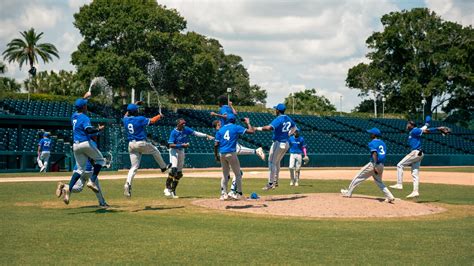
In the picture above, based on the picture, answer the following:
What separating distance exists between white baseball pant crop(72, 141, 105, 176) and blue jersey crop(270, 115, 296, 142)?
5.14m

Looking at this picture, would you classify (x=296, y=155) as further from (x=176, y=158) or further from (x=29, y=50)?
(x=29, y=50)

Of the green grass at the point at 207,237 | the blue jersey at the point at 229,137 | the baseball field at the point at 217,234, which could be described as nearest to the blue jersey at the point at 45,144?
the baseball field at the point at 217,234

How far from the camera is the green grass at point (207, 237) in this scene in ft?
29.4

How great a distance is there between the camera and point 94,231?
1137 cm

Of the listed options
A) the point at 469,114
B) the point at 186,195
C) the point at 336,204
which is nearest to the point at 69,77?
the point at 469,114

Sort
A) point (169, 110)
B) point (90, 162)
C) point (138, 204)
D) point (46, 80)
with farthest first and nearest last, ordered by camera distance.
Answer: point (46, 80)
point (169, 110)
point (138, 204)
point (90, 162)

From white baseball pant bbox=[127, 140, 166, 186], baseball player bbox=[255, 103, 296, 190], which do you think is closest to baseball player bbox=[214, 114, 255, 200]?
baseball player bbox=[255, 103, 296, 190]

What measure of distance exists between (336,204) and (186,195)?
596cm

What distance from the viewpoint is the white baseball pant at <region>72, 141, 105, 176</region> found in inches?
568

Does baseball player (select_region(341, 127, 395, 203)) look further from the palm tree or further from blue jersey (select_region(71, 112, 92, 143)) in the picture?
the palm tree

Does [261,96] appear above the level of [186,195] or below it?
above

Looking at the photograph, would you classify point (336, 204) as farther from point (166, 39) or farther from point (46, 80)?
point (46, 80)

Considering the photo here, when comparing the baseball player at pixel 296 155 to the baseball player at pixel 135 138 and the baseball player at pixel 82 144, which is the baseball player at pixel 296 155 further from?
the baseball player at pixel 82 144

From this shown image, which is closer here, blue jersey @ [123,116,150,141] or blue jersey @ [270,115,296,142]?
blue jersey @ [123,116,150,141]
